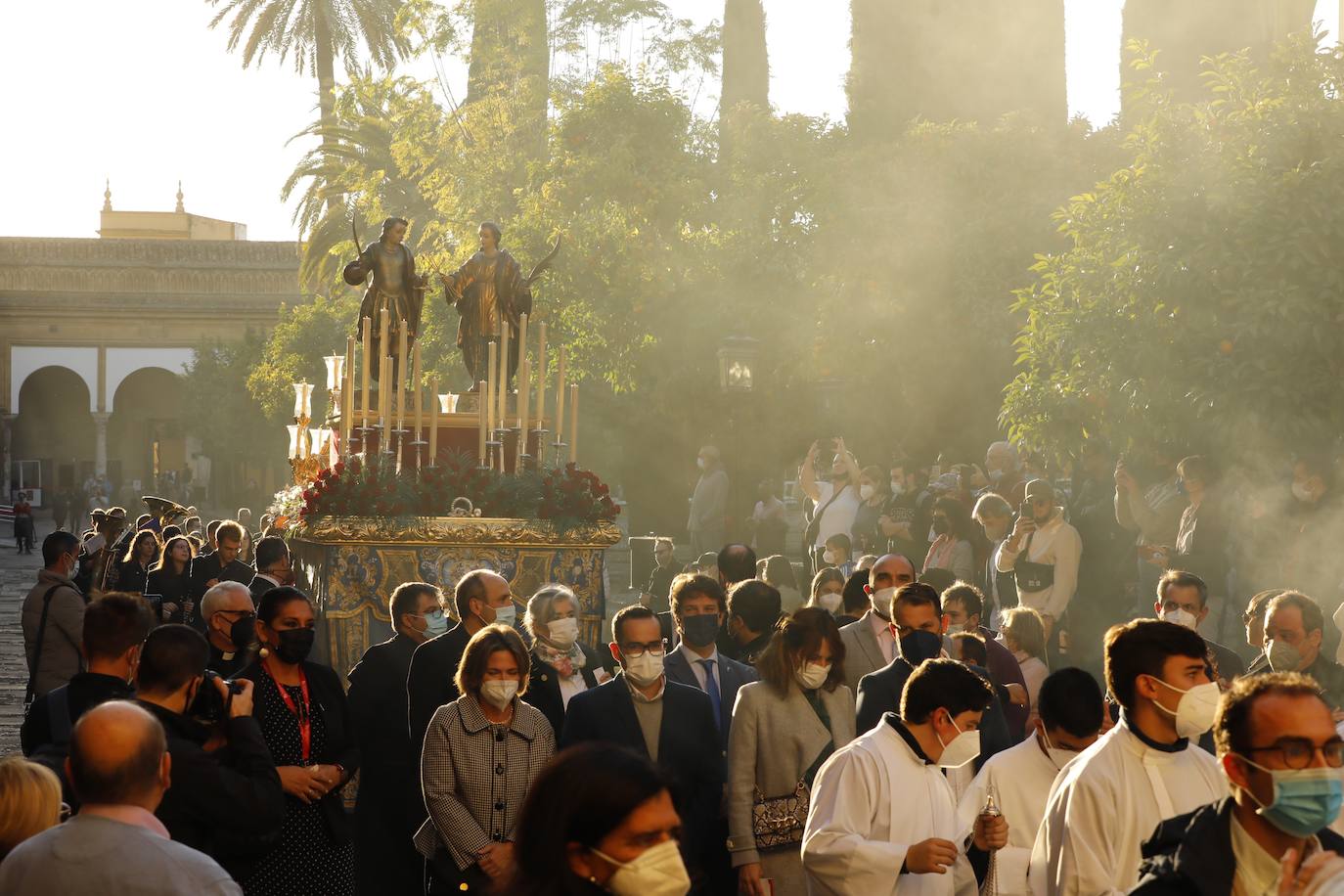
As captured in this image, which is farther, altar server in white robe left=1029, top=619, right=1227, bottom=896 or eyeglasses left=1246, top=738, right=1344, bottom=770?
altar server in white robe left=1029, top=619, right=1227, bottom=896

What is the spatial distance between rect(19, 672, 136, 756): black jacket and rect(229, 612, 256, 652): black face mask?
1.62m

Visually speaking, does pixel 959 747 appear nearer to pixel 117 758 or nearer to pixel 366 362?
pixel 117 758

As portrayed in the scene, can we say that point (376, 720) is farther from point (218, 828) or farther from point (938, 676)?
point (938, 676)

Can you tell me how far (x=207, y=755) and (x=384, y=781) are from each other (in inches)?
98.0

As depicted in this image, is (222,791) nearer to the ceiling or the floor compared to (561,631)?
A: nearer to the floor

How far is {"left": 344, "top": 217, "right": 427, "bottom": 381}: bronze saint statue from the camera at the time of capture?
14.7 metres

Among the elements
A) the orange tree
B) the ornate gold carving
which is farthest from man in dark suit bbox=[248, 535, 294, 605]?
the orange tree

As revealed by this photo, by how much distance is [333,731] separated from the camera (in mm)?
6496

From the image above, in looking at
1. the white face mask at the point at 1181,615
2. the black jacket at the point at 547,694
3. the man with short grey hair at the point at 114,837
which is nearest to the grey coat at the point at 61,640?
the black jacket at the point at 547,694

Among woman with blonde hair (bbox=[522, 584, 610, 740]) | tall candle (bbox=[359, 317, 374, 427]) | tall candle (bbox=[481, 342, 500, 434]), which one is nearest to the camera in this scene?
woman with blonde hair (bbox=[522, 584, 610, 740])

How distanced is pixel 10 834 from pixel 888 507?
12206 mm

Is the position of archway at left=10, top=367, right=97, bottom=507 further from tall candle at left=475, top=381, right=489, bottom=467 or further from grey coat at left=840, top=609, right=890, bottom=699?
grey coat at left=840, top=609, right=890, bottom=699

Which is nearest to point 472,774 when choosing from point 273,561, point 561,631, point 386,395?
point 561,631

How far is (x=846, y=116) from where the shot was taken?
3997 centimetres
